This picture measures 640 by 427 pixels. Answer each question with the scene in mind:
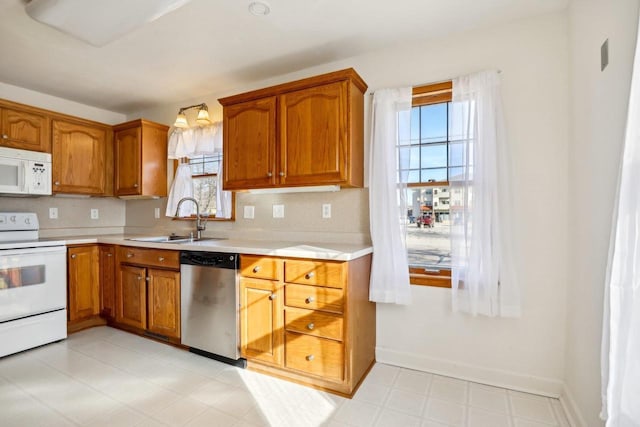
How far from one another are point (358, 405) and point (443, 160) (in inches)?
69.7

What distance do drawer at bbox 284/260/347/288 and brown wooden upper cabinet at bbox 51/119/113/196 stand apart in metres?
2.72

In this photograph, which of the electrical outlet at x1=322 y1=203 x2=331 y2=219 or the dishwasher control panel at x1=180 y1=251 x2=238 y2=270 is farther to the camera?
the electrical outlet at x1=322 y1=203 x2=331 y2=219

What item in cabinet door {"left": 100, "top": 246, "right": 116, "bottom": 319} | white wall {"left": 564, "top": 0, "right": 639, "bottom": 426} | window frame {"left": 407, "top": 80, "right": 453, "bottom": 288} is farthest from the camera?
cabinet door {"left": 100, "top": 246, "right": 116, "bottom": 319}

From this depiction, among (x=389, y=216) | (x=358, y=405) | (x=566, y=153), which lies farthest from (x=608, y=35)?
(x=358, y=405)

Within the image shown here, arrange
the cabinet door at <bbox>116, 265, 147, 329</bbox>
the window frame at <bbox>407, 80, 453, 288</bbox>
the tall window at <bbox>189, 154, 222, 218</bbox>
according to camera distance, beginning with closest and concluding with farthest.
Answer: the window frame at <bbox>407, 80, 453, 288</bbox> → the cabinet door at <bbox>116, 265, 147, 329</bbox> → the tall window at <bbox>189, 154, 222, 218</bbox>

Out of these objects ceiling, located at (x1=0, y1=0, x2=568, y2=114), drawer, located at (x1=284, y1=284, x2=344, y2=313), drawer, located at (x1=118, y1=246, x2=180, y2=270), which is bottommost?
drawer, located at (x1=284, y1=284, x2=344, y2=313)

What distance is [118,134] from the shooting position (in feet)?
11.7

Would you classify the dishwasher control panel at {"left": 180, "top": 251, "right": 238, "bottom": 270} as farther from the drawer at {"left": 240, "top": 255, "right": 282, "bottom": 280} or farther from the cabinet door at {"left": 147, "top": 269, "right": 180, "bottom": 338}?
the cabinet door at {"left": 147, "top": 269, "right": 180, "bottom": 338}

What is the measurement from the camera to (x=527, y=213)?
202 cm

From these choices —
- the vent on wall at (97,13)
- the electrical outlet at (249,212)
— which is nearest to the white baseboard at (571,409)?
the electrical outlet at (249,212)

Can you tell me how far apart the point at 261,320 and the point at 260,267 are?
38cm

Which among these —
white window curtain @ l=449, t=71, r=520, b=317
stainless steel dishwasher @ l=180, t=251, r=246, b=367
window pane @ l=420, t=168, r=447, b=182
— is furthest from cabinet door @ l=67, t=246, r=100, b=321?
white window curtain @ l=449, t=71, r=520, b=317

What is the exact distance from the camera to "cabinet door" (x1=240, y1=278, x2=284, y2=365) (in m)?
2.14

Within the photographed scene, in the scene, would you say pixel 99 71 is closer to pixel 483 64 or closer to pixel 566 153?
pixel 483 64
